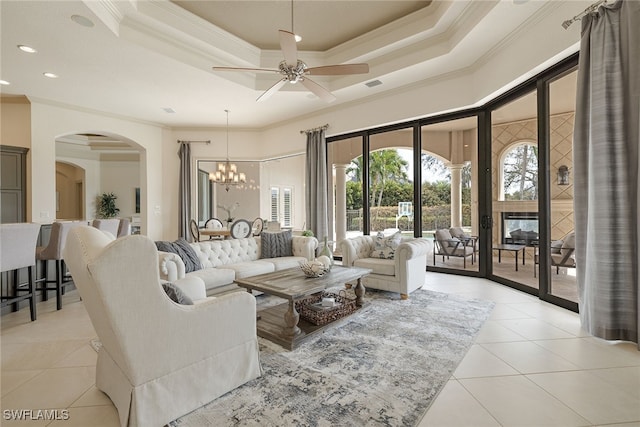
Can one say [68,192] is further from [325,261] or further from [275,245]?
[325,261]

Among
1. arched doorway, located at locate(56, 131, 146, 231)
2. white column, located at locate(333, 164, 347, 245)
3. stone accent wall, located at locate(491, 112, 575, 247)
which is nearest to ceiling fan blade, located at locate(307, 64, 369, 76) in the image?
stone accent wall, located at locate(491, 112, 575, 247)

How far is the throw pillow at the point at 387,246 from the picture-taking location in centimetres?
429

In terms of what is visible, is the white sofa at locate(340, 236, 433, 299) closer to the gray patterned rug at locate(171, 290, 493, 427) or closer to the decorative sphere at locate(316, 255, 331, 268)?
the gray patterned rug at locate(171, 290, 493, 427)

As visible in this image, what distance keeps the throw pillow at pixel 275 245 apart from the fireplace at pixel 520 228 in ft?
11.9

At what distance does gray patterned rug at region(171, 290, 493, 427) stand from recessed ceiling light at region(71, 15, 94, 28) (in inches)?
152

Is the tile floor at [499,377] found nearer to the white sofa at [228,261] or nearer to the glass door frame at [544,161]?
the glass door frame at [544,161]

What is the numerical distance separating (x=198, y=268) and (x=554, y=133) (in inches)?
202

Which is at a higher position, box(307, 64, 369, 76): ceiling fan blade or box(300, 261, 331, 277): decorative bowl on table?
box(307, 64, 369, 76): ceiling fan blade

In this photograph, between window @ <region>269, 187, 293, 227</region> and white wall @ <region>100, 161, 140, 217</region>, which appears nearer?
window @ <region>269, 187, 293, 227</region>

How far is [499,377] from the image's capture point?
6.79 ft

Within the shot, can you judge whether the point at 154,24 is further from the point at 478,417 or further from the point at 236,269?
the point at 478,417

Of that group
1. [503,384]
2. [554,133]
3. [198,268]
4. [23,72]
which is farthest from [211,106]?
[503,384]

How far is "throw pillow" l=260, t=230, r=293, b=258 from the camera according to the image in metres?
4.73

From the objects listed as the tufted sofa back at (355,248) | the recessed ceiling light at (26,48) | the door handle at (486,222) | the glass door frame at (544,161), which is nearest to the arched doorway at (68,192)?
the recessed ceiling light at (26,48)
